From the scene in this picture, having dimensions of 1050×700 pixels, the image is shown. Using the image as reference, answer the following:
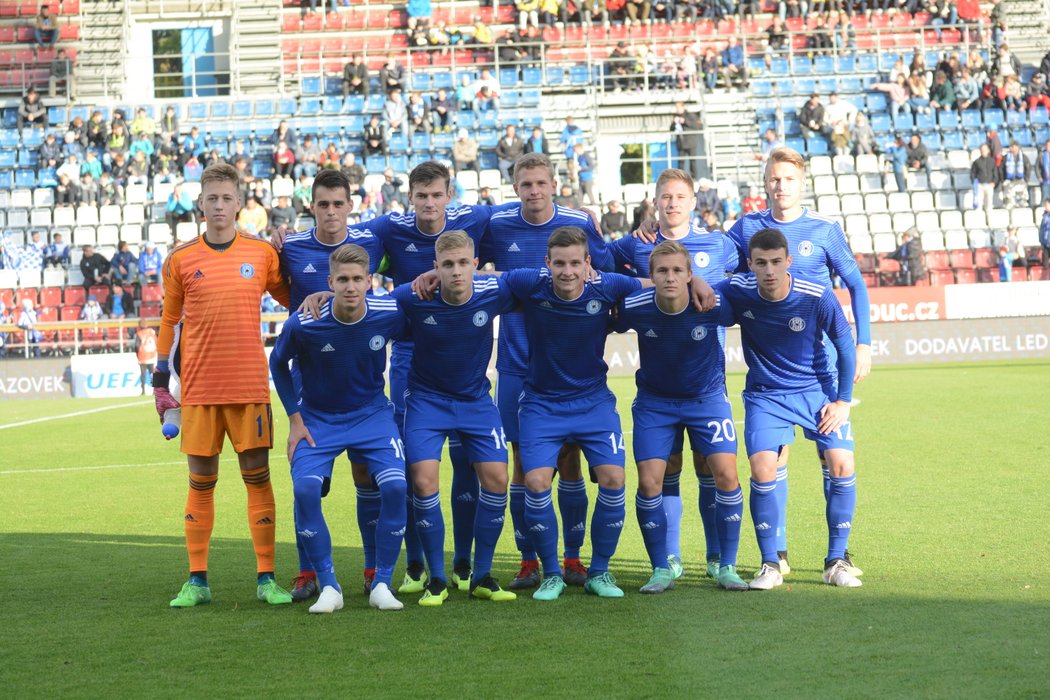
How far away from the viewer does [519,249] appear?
7.54 meters

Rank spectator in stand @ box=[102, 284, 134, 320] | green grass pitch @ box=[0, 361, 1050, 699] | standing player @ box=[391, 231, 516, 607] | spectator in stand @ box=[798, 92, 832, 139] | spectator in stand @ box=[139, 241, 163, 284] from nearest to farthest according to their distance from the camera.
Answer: green grass pitch @ box=[0, 361, 1050, 699] < standing player @ box=[391, 231, 516, 607] < spectator in stand @ box=[102, 284, 134, 320] < spectator in stand @ box=[139, 241, 163, 284] < spectator in stand @ box=[798, 92, 832, 139]

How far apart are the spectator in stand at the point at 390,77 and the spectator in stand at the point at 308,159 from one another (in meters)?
3.23

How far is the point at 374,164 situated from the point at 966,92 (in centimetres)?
1403

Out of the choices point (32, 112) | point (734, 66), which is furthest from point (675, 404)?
point (32, 112)

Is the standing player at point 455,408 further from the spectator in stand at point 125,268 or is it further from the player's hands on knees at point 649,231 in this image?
the spectator in stand at point 125,268

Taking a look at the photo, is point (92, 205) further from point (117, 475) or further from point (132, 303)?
point (117, 475)

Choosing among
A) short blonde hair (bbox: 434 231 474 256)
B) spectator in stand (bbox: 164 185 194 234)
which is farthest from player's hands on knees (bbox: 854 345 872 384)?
spectator in stand (bbox: 164 185 194 234)

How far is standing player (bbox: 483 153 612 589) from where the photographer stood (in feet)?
23.1

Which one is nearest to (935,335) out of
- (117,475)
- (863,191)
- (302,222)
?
(863,191)

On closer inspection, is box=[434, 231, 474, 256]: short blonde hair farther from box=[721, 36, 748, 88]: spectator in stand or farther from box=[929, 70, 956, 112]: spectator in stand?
box=[721, 36, 748, 88]: spectator in stand

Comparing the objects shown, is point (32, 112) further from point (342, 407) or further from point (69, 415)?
point (342, 407)

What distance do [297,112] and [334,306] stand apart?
2713 centimetres

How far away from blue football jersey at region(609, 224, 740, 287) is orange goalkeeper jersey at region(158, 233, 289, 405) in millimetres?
2084

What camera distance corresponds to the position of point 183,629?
6039 millimetres
